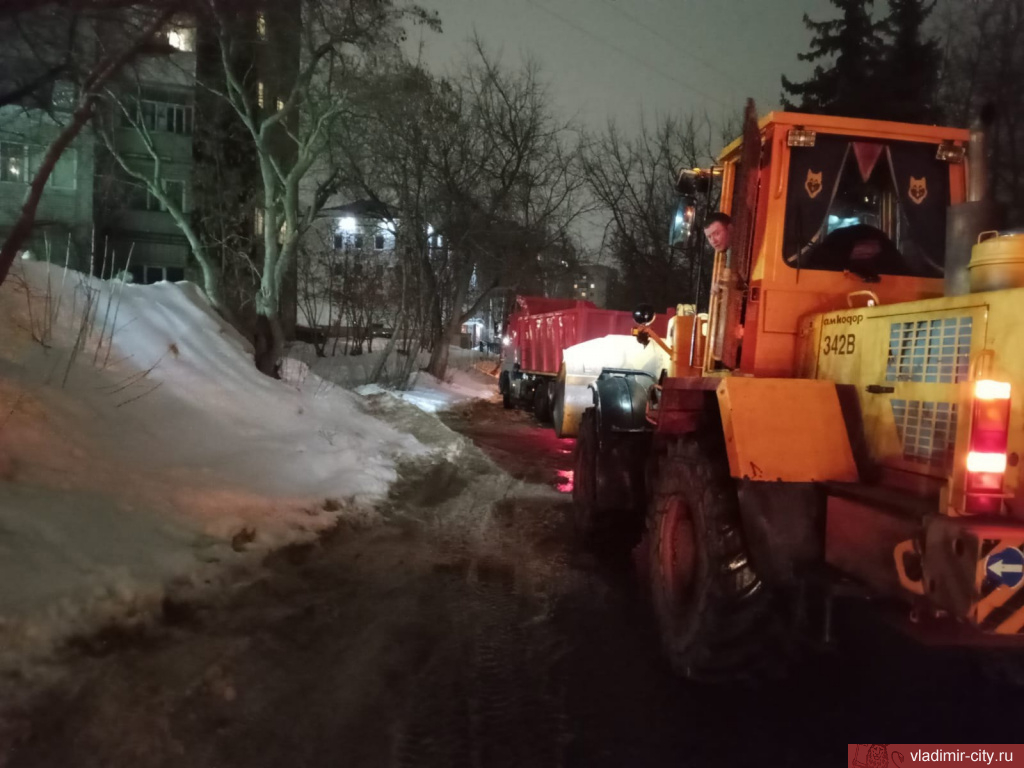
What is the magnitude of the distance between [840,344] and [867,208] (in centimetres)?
120

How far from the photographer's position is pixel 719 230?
5.52m

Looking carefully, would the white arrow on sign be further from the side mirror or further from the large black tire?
the large black tire

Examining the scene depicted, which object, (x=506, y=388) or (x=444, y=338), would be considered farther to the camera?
(x=444, y=338)

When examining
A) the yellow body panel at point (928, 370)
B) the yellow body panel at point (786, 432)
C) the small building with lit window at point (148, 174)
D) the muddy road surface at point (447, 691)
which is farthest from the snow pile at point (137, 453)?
the yellow body panel at point (928, 370)

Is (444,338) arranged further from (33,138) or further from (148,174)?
(33,138)

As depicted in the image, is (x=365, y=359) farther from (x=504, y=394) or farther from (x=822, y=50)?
(x=822, y=50)

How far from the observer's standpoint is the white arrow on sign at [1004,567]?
300 centimetres

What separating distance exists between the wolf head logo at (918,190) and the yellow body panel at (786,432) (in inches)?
68.1

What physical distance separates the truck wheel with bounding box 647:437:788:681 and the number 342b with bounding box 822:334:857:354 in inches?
31.9

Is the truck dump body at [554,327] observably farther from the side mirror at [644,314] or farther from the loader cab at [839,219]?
the loader cab at [839,219]

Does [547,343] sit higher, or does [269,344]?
[547,343]

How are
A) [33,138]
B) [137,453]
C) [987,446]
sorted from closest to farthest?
[987,446] → [137,453] → [33,138]

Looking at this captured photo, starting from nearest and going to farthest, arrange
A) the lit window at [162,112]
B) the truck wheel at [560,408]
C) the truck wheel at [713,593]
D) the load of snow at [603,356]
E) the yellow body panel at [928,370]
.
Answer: the yellow body panel at [928,370] < the truck wheel at [713,593] < the load of snow at [603,356] < the truck wheel at [560,408] < the lit window at [162,112]

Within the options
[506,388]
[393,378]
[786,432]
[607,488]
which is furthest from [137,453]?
[506,388]
